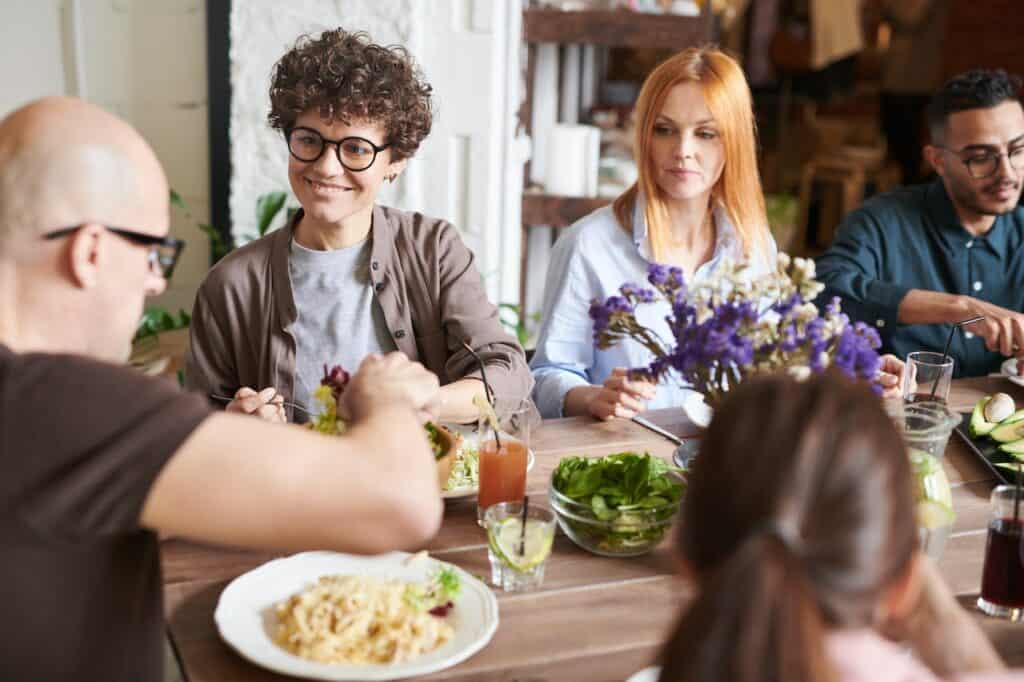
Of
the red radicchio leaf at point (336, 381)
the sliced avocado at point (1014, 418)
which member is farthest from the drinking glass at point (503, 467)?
the sliced avocado at point (1014, 418)

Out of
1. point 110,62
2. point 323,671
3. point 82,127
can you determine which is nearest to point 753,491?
point 323,671

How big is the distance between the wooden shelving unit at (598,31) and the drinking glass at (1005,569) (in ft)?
8.50

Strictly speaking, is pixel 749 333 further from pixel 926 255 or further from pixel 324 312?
pixel 926 255

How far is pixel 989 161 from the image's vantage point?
2727mm

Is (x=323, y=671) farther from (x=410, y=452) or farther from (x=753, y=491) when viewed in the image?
(x=753, y=491)

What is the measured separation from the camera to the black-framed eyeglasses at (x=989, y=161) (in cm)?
272

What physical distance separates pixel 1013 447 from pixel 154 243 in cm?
153

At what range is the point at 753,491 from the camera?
0.84 meters

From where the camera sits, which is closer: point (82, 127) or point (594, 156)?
point (82, 127)

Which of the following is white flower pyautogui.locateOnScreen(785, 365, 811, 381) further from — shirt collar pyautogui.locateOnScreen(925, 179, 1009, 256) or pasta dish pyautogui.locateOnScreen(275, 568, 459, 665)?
shirt collar pyautogui.locateOnScreen(925, 179, 1009, 256)

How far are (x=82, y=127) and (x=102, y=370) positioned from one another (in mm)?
254

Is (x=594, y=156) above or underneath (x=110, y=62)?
underneath

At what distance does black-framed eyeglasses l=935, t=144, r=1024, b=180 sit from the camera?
2.72m

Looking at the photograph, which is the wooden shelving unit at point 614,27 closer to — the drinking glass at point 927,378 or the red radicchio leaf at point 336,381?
the drinking glass at point 927,378
